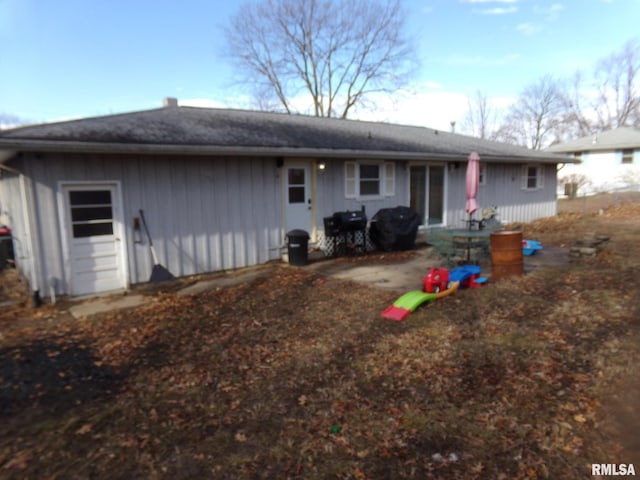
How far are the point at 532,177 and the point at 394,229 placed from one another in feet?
28.5

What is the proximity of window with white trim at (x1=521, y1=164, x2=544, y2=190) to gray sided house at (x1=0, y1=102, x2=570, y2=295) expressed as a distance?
443 centimetres

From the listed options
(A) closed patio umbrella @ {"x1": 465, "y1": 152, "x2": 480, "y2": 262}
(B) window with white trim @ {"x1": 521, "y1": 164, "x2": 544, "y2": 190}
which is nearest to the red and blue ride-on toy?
(A) closed patio umbrella @ {"x1": 465, "y1": 152, "x2": 480, "y2": 262}

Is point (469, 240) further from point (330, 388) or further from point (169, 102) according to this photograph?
point (169, 102)

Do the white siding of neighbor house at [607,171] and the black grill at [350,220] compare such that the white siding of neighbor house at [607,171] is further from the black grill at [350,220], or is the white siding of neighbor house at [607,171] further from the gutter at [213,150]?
the black grill at [350,220]

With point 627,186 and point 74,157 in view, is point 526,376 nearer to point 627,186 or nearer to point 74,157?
point 74,157

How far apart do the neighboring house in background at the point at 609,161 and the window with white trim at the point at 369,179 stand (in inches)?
806

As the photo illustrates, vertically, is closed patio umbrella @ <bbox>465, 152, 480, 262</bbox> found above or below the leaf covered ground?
above

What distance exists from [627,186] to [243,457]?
3003 cm

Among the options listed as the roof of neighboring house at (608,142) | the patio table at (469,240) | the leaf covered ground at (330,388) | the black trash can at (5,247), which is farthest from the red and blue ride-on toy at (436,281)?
the roof of neighboring house at (608,142)

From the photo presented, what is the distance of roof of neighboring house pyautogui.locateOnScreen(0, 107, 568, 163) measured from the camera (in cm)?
695

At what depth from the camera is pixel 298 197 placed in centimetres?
1007

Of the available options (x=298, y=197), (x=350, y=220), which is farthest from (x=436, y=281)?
(x=298, y=197)

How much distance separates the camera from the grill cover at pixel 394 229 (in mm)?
10566

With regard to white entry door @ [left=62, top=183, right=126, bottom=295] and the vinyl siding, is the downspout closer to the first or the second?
white entry door @ [left=62, top=183, right=126, bottom=295]
